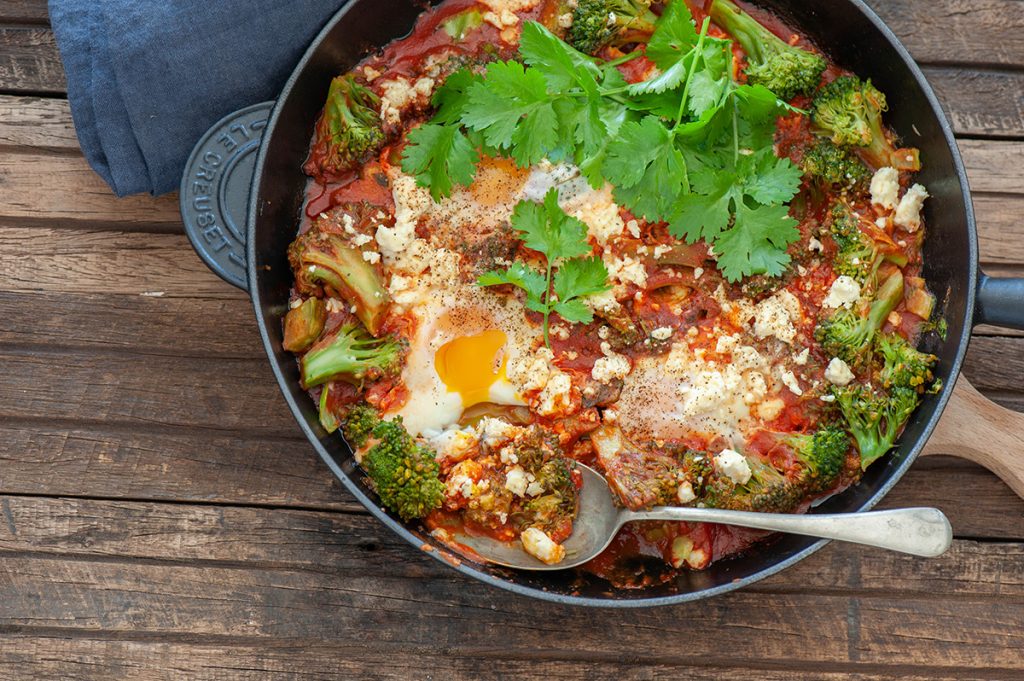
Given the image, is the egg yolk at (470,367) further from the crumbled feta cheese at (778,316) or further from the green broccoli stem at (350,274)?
the crumbled feta cheese at (778,316)

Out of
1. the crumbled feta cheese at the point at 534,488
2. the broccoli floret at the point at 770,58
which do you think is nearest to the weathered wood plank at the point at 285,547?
the crumbled feta cheese at the point at 534,488

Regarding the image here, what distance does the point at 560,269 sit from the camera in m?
2.79

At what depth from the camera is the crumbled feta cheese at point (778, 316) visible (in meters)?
2.83

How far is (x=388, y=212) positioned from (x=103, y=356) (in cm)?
133

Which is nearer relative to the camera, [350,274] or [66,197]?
[350,274]

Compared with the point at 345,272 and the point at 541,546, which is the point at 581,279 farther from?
the point at 541,546

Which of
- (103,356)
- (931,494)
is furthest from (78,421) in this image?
(931,494)

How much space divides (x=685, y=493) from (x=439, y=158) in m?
1.39

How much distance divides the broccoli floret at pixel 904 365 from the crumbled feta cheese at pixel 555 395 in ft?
3.59

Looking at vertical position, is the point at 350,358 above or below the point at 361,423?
above

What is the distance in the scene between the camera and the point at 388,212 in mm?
2904

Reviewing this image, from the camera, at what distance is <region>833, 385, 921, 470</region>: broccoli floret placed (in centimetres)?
280

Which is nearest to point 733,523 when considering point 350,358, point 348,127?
point 350,358

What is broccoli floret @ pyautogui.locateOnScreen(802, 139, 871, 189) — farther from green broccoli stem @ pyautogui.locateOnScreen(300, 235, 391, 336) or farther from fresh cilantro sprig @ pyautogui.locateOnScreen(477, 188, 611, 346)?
green broccoli stem @ pyautogui.locateOnScreen(300, 235, 391, 336)
